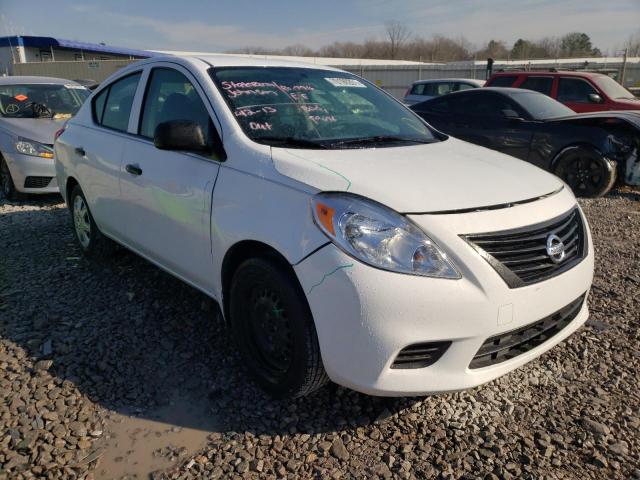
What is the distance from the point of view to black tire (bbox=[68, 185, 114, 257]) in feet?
14.0

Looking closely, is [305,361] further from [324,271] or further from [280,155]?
[280,155]

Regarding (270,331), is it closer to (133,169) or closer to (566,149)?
(133,169)

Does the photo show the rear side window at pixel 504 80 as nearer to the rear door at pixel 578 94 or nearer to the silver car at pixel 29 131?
the rear door at pixel 578 94

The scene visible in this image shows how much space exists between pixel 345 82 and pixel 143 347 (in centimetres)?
221

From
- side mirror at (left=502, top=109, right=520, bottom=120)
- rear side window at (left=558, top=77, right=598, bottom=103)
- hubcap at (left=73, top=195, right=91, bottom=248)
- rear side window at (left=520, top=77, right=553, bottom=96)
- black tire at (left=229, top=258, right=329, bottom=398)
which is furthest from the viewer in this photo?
rear side window at (left=520, top=77, right=553, bottom=96)

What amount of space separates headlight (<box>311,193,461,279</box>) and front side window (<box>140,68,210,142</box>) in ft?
3.78

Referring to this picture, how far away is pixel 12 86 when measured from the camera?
725 cm

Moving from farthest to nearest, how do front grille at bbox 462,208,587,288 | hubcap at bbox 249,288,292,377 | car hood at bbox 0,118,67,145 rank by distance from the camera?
car hood at bbox 0,118,67,145, hubcap at bbox 249,288,292,377, front grille at bbox 462,208,587,288

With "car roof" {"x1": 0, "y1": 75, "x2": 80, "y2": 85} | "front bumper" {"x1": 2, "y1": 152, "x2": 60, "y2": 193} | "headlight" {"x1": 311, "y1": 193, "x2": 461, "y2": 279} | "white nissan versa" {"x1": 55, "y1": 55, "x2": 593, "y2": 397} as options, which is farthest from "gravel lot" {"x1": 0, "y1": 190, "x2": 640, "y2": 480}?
"car roof" {"x1": 0, "y1": 75, "x2": 80, "y2": 85}

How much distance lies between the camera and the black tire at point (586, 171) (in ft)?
22.0

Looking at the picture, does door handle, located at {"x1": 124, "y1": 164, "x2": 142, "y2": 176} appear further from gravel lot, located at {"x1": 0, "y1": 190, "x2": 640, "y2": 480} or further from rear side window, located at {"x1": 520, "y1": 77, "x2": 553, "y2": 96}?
rear side window, located at {"x1": 520, "y1": 77, "x2": 553, "y2": 96}

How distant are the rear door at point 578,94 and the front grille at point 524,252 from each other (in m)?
9.01

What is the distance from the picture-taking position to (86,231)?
14.6 feet

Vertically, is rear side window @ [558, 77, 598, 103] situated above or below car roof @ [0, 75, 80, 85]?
below
